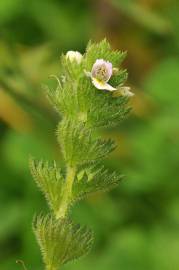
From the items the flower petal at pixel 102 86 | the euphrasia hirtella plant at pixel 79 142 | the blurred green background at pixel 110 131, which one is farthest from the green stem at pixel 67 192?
the blurred green background at pixel 110 131

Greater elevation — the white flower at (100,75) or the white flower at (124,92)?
the white flower at (100,75)

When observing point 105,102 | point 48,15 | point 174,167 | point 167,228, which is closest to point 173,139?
point 174,167

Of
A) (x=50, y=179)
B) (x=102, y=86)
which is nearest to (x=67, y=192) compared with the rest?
(x=50, y=179)

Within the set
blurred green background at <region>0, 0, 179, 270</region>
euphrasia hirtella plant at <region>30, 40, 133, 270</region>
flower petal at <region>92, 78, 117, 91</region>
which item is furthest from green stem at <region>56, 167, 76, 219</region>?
blurred green background at <region>0, 0, 179, 270</region>

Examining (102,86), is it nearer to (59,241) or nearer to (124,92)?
(124,92)

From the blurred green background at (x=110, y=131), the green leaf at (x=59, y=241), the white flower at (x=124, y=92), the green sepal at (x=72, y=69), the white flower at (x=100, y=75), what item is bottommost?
the green leaf at (x=59, y=241)

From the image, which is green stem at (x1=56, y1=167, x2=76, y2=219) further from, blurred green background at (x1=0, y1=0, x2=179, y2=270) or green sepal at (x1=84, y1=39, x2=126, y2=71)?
blurred green background at (x1=0, y1=0, x2=179, y2=270)

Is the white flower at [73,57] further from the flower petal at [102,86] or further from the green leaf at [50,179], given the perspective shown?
the green leaf at [50,179]
